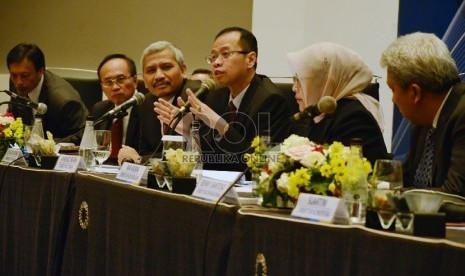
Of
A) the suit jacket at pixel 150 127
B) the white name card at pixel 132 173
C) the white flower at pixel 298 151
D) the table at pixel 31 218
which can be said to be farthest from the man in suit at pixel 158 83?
the white flower at pixel 298 151

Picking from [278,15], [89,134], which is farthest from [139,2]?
[89,134]

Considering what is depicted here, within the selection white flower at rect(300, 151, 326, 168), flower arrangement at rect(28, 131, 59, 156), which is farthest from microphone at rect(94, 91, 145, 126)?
white flower at rect(300, 151, 326, 168)

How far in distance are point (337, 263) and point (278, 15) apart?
3.53 meters

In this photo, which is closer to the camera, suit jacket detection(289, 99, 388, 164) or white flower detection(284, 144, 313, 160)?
white flower detection(284, 144, 313, 160)

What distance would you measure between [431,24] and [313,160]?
8.32 feet

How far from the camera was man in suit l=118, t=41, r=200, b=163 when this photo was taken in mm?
4086

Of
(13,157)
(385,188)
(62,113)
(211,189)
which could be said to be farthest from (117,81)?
(385,188)

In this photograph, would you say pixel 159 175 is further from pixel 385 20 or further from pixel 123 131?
pixel 385 20

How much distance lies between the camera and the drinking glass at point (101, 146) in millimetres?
3088

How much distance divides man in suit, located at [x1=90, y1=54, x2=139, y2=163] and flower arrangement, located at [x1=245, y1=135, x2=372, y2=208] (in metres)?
2.24

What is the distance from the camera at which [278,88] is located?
12.5 feet

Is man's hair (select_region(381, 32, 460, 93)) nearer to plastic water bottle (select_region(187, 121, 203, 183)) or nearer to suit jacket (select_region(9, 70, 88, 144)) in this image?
plastic water bottle (select_region(187, 121, 203, 183))

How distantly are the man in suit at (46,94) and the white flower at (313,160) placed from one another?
3.35 m

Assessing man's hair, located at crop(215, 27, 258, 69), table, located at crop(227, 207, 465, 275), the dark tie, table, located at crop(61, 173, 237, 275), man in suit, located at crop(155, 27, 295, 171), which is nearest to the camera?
table, located at crop(227, 207, 465, 275)
